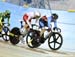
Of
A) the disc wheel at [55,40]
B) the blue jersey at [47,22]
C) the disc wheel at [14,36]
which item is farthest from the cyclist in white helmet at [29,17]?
the disc wheel at [55,40]

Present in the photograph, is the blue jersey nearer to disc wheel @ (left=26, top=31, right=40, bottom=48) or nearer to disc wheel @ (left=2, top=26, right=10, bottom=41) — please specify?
disc wheel @ (left=26, top=31, right=40, bottom=48)

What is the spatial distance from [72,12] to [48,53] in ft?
6.64

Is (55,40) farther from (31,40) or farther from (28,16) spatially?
(28,16)

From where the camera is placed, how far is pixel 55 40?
452 inches

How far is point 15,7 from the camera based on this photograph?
518 inches

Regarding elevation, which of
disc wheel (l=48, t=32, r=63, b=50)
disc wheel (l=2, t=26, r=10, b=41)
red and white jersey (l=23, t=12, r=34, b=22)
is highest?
red and white jersey (l=23, t=12, r=34, b=22)

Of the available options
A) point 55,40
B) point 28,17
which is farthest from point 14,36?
point 55,40

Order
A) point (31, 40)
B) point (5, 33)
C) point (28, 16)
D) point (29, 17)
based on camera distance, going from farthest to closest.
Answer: point (5, 33), point (28, 16), point (29, 17), point (31, 40)

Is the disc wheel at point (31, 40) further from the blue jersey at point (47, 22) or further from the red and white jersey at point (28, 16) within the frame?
the red and white jersey at point (28, 16)

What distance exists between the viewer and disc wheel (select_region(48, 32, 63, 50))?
11.5m

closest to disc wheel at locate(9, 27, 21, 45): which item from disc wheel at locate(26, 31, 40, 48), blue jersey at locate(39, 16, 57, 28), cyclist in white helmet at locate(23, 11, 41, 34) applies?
cyclist in white helmet at locate(23, 11, 41, 34)

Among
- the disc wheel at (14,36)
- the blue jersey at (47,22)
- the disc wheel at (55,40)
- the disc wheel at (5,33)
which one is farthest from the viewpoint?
the disc wheel at (5,33)

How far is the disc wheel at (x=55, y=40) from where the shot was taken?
37.6 feet

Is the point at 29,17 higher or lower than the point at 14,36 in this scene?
higher
